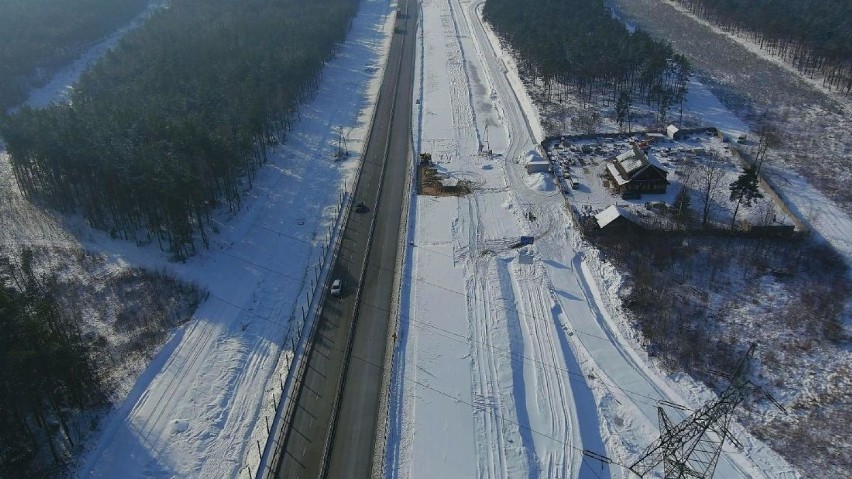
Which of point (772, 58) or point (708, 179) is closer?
point (708, 179)

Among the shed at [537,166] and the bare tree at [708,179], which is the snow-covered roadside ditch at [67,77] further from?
the bare tree at [708,179]

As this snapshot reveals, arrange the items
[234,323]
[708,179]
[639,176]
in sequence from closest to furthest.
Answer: [234,323], [639,176], [708,179]

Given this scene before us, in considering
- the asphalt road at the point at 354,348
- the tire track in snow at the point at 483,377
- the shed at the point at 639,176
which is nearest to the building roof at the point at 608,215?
the shed at the point at 639,176

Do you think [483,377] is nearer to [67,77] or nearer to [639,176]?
[639,176]

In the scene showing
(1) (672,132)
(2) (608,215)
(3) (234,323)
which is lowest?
(3) (234,323)

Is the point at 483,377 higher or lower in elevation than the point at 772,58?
lower

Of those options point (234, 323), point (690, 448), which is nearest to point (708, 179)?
point (690, 448)

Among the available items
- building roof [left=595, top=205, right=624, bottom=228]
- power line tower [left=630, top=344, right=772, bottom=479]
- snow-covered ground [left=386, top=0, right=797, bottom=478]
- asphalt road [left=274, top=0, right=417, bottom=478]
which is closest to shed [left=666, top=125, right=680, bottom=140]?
snow-covered ground [left=386, top=0, right=797, bottom=478]

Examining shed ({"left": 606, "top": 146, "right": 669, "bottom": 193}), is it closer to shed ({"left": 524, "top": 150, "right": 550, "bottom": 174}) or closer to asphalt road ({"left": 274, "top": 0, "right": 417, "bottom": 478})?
shed ({"left": 524, "top": 150, "right": 550, "bottom": 174})

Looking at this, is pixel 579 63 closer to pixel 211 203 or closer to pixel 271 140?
pixel 271 140
